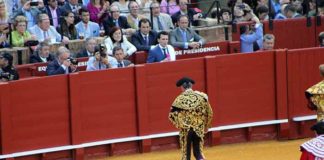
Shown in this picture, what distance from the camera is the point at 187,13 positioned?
848 inches

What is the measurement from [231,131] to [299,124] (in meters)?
1.05

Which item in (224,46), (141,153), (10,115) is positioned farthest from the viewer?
(224,46)

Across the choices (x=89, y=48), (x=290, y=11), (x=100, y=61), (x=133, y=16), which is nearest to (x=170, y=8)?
(x=133, y=16)

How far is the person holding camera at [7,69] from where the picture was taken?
58.6 ft

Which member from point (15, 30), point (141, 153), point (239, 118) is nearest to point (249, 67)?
point (239, 118)

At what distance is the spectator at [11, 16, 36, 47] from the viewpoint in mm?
19062

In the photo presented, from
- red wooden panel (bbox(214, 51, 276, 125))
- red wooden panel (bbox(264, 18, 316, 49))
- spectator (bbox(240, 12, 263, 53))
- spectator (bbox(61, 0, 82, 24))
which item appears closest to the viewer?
red wooden panel (bbox(214, 51, 276, 125))

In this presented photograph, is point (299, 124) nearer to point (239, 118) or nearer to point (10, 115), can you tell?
point (239, 118)

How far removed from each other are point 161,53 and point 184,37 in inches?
34.4

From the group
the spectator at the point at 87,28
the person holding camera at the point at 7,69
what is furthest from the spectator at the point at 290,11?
the person holding camera at the point at 7,69

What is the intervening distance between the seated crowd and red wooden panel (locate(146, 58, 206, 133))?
12.6 inches

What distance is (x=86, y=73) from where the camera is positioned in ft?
60.3

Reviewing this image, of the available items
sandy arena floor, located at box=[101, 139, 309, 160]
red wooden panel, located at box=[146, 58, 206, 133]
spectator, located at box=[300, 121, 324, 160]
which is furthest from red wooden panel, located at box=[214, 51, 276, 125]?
spectator, located at box=[300, 121, 324, 160]

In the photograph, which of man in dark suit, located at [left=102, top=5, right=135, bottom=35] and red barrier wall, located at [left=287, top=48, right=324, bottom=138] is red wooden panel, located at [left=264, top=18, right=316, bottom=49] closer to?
red barrier wall, located at [left=287, top=48, right=324, bottom=138]
